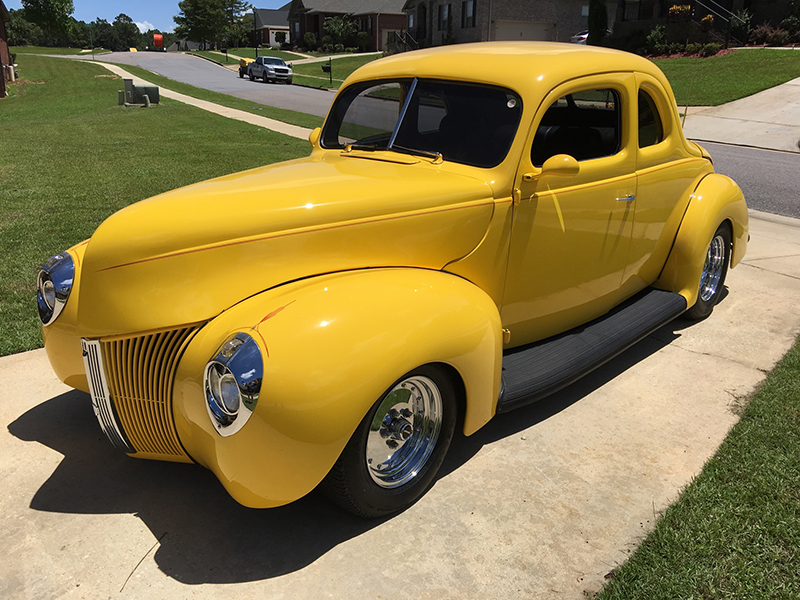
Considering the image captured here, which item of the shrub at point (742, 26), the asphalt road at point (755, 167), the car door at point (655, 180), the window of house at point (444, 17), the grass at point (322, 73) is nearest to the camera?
the car door at point (655, 180)

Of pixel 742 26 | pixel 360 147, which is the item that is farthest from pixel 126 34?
pixel 360 147

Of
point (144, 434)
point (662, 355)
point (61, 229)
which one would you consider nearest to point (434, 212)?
point (144, 434)

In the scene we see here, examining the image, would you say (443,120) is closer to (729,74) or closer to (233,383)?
(233,383)

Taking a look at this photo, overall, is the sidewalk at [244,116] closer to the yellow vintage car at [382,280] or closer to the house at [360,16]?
the yellow vintage car at [382,280]

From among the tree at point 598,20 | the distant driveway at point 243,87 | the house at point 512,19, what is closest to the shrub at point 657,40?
the tree at point 598,20

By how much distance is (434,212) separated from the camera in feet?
9.89

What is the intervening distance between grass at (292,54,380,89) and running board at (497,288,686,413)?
29.1 metres

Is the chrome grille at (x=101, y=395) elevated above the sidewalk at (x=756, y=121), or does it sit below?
below

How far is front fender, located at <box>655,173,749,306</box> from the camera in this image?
4453 millimetres

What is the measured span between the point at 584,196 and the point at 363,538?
84.1 inches

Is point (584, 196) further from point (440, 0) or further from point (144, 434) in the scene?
point (440, 0)

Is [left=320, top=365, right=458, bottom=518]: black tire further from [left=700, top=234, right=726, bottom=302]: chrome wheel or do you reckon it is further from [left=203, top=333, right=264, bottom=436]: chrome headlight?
[left=700, top=234, right=726, bottom=302]: chrome wheel

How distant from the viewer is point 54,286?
120 inches

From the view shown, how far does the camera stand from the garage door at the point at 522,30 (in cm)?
3972
